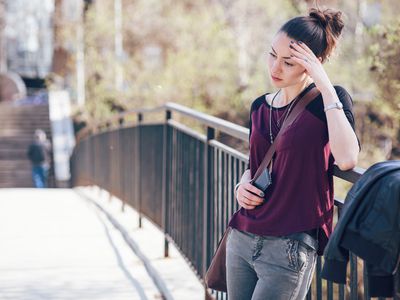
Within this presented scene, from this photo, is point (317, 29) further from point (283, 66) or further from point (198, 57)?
point (198, 57)

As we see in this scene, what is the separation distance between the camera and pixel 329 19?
2.81m

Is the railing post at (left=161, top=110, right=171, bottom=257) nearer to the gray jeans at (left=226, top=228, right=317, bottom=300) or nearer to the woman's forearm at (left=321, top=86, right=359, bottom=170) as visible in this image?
the gray jeans at (left=226, top=228, right=317, bottom=300)

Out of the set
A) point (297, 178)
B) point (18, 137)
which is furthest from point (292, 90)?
point (18, 137)

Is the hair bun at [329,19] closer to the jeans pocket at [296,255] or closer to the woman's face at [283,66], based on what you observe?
the woman's face at [283,66]

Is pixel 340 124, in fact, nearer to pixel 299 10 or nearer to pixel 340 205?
pixel 340 205

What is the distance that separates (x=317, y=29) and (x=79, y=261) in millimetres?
4368

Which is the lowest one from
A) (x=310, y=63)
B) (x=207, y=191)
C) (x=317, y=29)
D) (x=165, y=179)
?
(x=165, y=179)

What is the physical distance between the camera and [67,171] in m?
29.3

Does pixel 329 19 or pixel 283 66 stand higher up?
pixel 329 19

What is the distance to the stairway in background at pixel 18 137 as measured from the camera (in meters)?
28.8

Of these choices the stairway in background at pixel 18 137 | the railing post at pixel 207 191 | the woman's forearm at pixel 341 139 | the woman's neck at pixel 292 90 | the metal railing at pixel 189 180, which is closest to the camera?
the woman's forearm at pixel 341 139

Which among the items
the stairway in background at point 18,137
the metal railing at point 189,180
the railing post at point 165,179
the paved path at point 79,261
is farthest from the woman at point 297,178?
the stairway in background at point 18,137

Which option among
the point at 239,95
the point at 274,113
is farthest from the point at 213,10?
the point at 274,113

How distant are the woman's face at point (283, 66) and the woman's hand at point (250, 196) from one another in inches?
14.1
